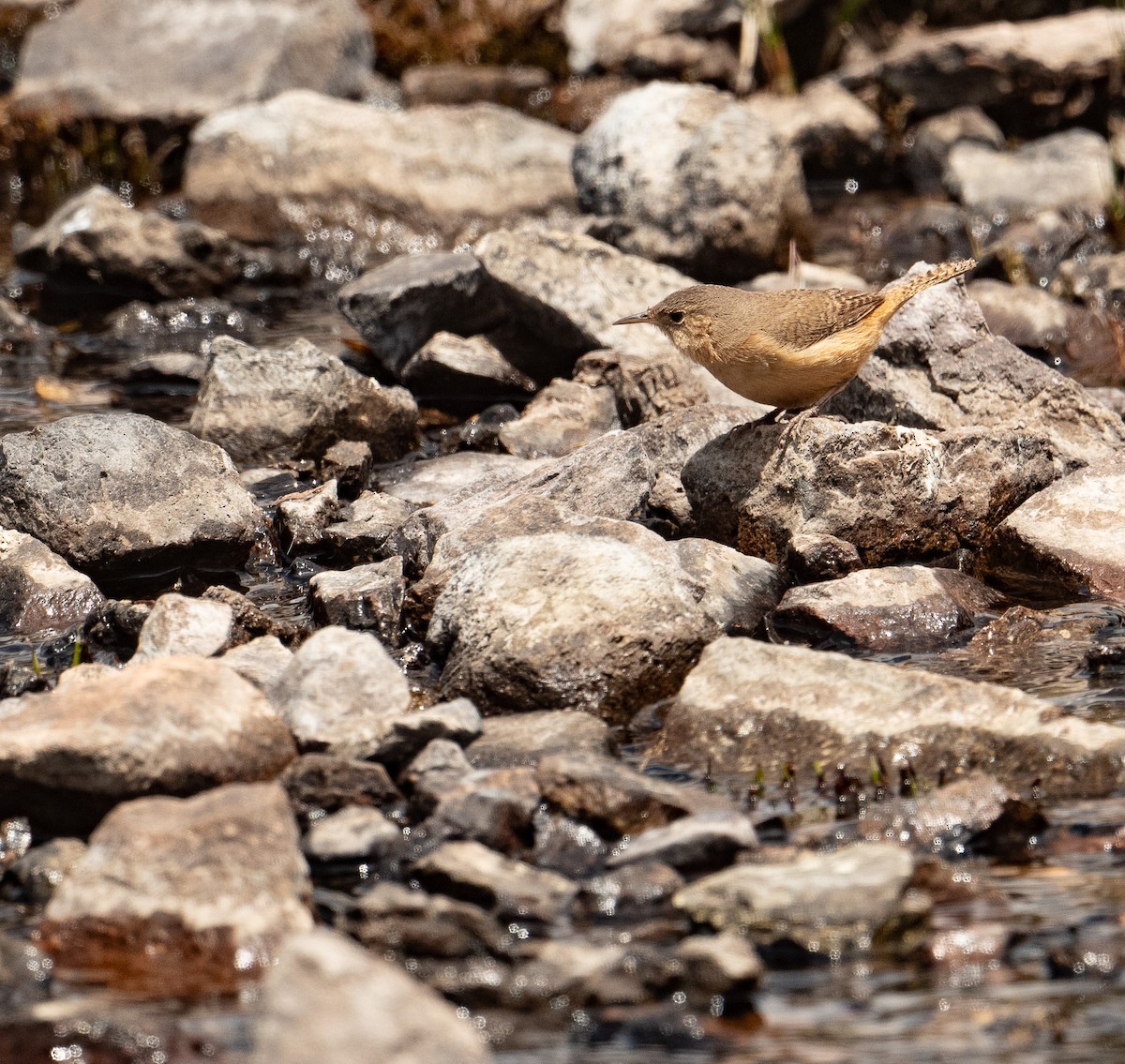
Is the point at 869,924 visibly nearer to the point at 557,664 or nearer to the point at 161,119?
the point at 557,664

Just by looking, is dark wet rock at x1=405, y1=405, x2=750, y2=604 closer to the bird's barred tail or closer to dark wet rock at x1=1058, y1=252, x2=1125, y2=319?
the bird's barred tail

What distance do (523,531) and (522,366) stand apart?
160 inches

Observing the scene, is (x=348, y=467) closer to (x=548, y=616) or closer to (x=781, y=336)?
(x=781, y=336)

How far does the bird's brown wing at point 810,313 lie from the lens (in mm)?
7828

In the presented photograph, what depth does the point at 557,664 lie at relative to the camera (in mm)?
6512

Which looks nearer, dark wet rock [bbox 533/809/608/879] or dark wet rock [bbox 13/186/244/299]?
dark wet rock [bbox 533/809/608/879]

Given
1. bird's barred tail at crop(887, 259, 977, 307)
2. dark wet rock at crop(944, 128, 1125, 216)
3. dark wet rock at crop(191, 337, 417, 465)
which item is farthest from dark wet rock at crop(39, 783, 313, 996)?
dark wet rock at crop(944, 128, 1125, 216)

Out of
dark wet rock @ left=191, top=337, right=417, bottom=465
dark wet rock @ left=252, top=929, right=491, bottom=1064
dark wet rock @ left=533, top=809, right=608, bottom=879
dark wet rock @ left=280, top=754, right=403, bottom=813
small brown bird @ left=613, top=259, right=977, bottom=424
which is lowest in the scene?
dark wet rock @ left=191, top=337, right=417, bottom=465

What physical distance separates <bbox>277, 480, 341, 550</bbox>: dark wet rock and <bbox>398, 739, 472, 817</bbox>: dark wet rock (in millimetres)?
2829

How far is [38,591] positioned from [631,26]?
41.2 ft

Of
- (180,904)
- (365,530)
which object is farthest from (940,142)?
(180,904)

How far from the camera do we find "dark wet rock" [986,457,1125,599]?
25.3ft

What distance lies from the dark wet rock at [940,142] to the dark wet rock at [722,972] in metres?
12.9

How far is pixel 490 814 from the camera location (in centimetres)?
540
